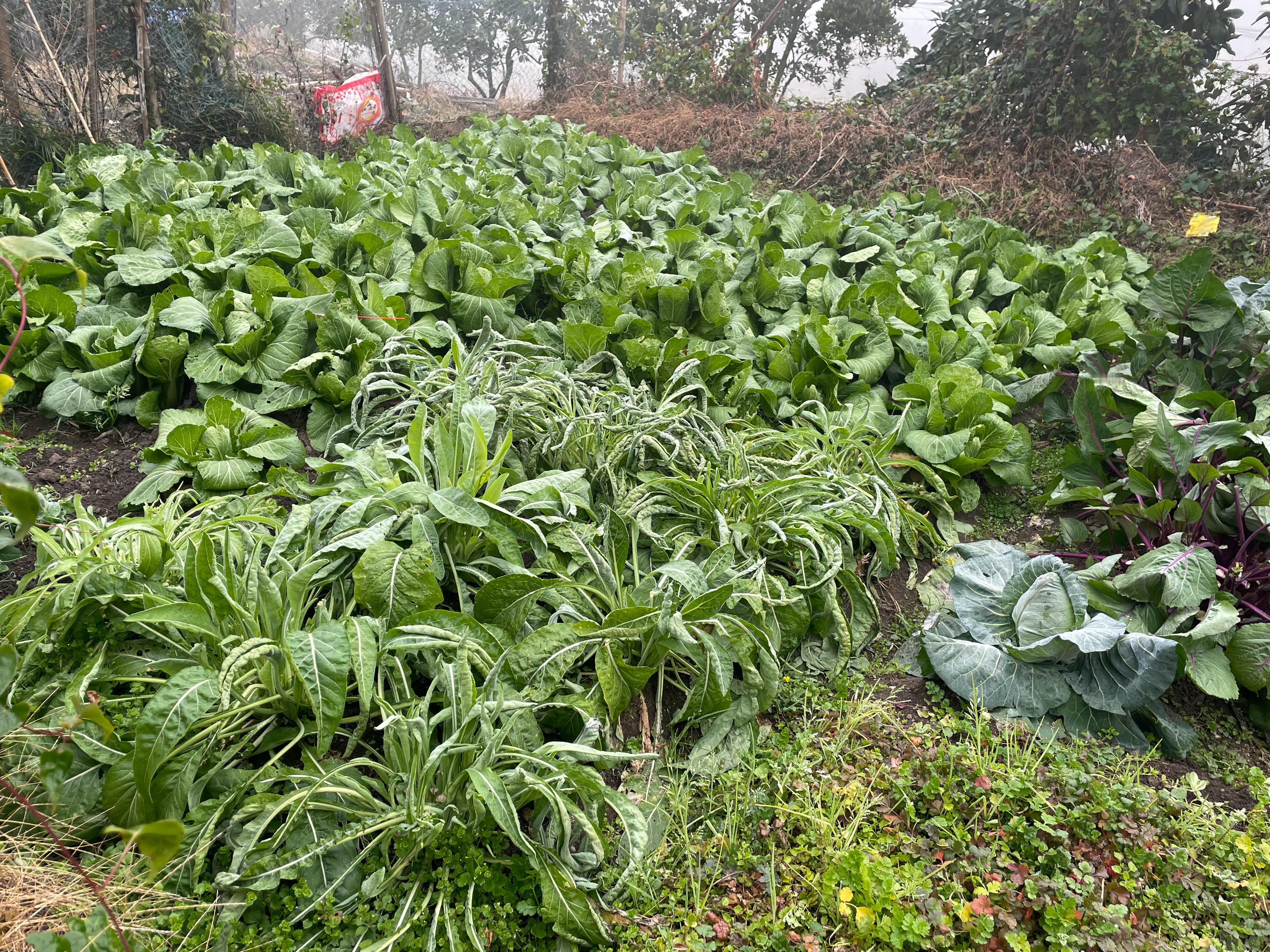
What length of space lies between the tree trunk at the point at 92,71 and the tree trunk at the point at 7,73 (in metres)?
0.48

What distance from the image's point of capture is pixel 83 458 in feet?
9.66

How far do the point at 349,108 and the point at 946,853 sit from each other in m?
7.85

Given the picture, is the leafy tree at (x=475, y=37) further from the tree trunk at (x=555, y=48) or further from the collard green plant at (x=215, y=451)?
the collard green plant at (x=215, y=451)

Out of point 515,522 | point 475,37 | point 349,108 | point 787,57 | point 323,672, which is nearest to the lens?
point 323,672

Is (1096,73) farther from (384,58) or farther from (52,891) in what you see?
(52,891)

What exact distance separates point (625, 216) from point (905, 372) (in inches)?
91.1

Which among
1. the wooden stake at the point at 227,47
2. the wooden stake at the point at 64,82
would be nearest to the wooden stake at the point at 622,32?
the wooden stake at the point at 227,47

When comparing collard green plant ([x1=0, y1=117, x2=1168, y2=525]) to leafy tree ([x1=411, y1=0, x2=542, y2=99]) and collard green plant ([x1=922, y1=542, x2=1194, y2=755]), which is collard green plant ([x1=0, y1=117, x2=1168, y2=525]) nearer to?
collard green plant ([x1=922, y1=542, x2=1194, y2=755])

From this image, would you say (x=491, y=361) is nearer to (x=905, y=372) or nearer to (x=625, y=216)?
(x=905, y=372)

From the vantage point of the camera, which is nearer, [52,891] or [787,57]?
[52,891]

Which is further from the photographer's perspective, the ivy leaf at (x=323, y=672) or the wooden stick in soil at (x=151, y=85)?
the wooden stick in soil at (x=151, y=85)

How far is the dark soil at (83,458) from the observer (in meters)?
2.76

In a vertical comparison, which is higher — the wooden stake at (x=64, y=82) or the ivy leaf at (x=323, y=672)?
the wooden stake at (x=64, y=82)

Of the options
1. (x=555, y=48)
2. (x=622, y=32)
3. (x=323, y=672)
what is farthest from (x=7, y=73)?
(x=622, y=32)
